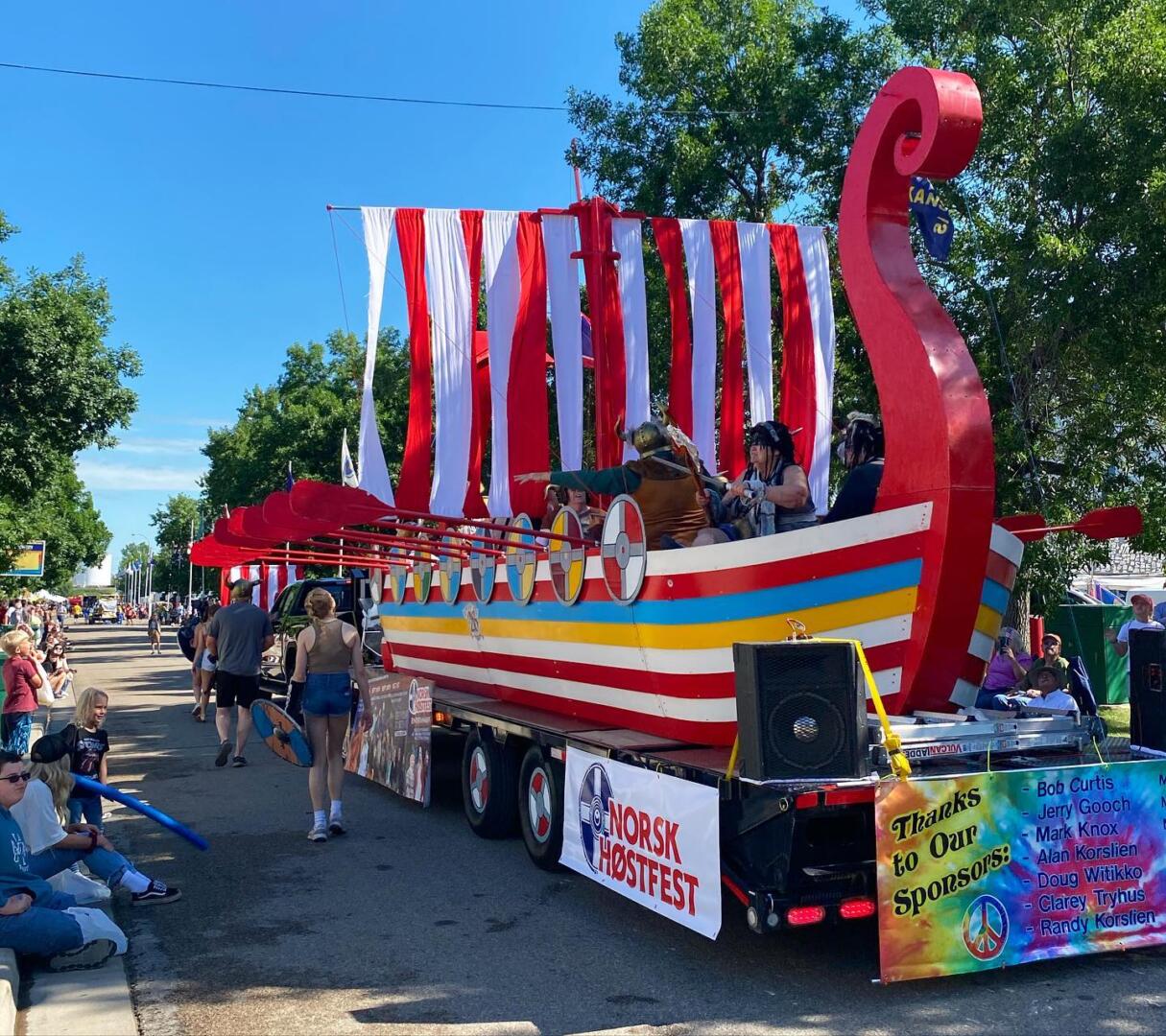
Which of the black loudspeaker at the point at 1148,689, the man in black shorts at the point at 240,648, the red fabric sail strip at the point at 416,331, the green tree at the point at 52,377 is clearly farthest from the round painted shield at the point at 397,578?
the green tree at the point at 52,377

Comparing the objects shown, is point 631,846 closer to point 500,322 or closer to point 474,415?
point 474,415

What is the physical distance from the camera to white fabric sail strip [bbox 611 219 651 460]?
31.1ft

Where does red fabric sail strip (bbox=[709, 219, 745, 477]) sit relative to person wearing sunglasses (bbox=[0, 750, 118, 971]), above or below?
above

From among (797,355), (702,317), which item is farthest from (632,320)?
(797,355)

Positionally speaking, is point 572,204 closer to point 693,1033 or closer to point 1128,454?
point 1128,454

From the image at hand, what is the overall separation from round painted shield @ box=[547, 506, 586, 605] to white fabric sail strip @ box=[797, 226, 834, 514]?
3.31m

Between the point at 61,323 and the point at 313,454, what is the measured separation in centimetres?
1232

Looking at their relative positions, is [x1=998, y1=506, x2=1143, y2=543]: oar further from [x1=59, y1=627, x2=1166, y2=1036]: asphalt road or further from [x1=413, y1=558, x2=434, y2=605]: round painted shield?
[x1=413, y1=558, x2=434, y2=605]: round painted shield

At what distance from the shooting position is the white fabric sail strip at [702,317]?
10.0 meters

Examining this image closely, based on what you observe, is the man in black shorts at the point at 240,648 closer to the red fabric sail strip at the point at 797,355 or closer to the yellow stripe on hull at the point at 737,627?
the yellow stripe on hull at the point at 737,627

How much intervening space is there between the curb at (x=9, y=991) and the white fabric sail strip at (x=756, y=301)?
295 inches

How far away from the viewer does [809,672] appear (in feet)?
14.4

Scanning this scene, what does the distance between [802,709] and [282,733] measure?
465cm

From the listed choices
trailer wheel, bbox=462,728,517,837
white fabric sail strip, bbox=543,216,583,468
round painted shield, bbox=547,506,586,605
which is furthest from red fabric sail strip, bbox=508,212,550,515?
trailer wheel, bbox=462,728,517,837
